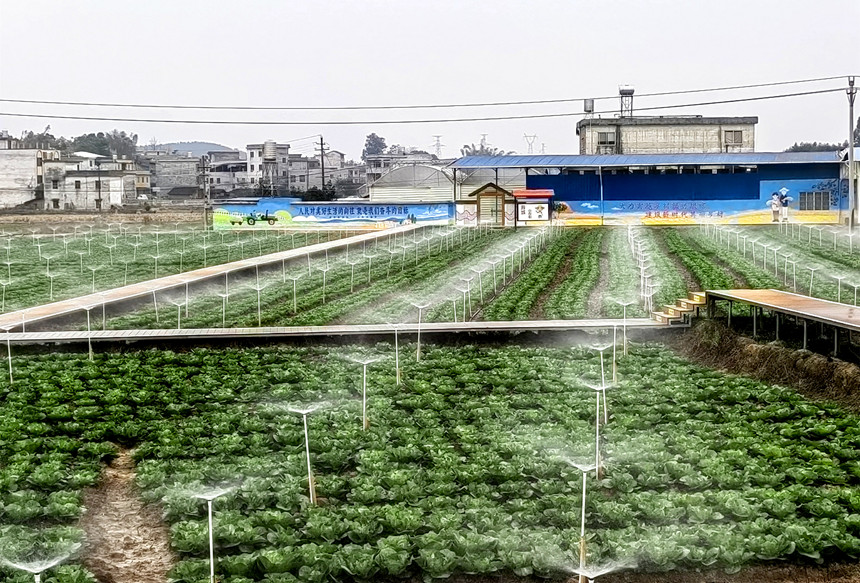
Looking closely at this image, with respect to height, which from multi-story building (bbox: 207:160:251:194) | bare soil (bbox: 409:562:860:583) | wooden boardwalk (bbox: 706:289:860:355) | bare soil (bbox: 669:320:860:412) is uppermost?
multi-story building (bbox: 207:160:251:194)

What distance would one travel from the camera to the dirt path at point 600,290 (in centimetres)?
2202

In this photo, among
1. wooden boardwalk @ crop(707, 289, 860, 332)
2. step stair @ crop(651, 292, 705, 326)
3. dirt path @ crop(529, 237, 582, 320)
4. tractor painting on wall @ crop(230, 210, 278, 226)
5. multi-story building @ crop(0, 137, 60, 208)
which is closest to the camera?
wooden boardwalk @ crop(707, 289, 860, 332)

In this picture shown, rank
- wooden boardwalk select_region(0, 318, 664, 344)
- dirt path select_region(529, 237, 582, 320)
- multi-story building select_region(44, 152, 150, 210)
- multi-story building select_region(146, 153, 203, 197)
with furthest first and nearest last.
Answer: multi-story building select_region(146, 153, 203, 197)
multi-story building select_region(44, 152, 150, 210)
dirt path select_region(529, 237, 582, 320)
wooden boardwalk select_region(0, 318, 664, 344)

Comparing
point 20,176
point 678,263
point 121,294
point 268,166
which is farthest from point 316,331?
point 268,166

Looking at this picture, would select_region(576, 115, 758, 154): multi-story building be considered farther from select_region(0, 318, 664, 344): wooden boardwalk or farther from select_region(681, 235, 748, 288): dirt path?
select_region(0, 318, 664, 344): wooden boardwalk

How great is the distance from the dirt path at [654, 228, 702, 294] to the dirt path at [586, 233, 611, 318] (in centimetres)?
212

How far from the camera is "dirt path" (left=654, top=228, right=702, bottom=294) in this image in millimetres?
26100

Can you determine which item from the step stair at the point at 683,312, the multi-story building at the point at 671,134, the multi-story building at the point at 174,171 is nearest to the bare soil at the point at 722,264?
the step stair at the point at 683,312

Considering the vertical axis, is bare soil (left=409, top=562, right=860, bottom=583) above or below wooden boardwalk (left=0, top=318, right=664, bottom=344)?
below

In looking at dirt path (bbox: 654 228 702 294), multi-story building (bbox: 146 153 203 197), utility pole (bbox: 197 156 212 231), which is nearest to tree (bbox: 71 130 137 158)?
multi-story building (bbox: 146 153 203 197)

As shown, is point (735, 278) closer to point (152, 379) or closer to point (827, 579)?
point (152, 379)

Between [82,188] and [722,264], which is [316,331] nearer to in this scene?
[722,264]

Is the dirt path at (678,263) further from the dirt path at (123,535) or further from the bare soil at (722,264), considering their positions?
the dirt path at (123,535)

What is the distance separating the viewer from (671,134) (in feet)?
235
